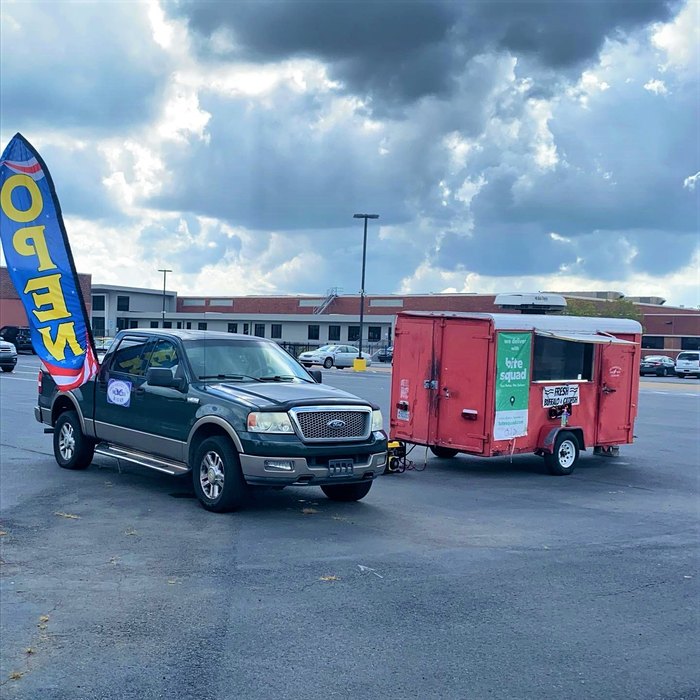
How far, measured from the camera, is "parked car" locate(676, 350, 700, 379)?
57.8m

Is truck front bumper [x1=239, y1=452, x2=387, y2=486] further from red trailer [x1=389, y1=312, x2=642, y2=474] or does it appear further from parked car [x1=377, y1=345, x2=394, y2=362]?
parked car [x1=377, y1=345, x2=394, y2=362]

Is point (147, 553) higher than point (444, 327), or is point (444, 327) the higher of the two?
point (444, 327)

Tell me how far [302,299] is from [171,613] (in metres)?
74.3

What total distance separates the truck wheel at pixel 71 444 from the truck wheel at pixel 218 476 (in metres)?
2.86

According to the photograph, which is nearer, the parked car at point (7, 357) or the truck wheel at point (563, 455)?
the truck wheel at point (563, 455)

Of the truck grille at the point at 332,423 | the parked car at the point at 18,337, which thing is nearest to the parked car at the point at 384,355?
the parked car at the point at 18,337

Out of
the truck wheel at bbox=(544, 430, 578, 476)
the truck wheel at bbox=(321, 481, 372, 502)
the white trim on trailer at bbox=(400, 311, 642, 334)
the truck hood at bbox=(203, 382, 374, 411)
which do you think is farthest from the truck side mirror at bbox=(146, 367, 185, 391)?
the truck wheel at bbox=(544, 430, 578, 476)

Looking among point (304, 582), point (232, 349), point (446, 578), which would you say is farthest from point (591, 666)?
point (232, 349)

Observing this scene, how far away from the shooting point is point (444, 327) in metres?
12.9

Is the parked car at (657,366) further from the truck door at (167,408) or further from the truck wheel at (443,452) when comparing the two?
the truck door at (167,408)

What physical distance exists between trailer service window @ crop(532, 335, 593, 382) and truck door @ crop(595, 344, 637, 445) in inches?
13.6

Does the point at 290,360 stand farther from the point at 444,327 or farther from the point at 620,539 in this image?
the point at 620,539

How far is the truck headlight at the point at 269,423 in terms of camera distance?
8844mm

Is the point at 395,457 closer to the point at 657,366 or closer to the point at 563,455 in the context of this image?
Result: the point at 563,455
